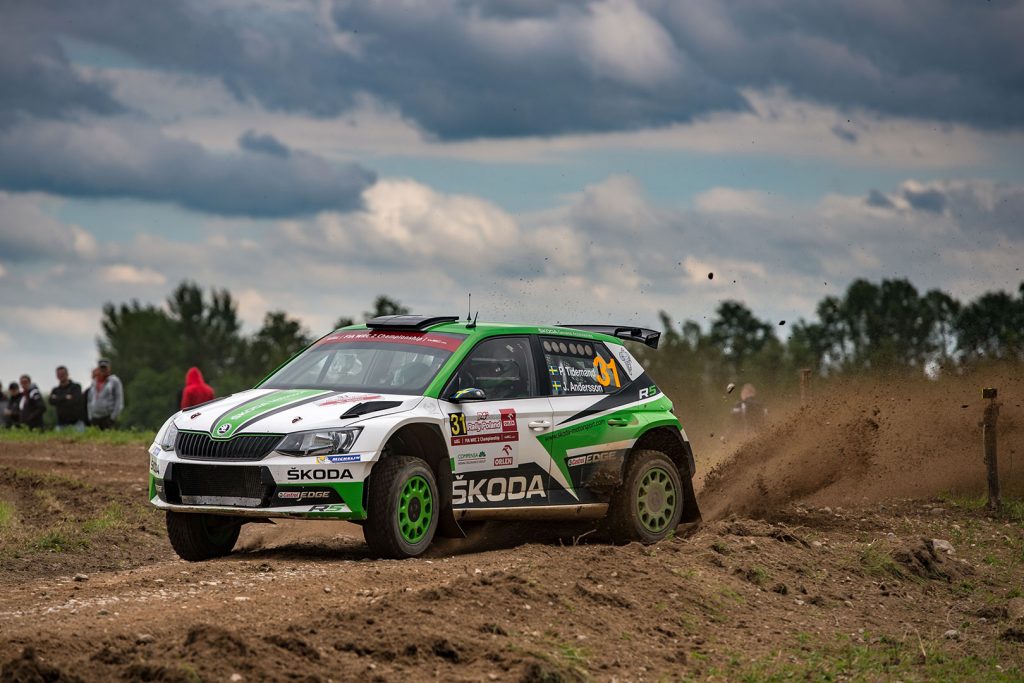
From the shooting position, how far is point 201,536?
11.1 metres

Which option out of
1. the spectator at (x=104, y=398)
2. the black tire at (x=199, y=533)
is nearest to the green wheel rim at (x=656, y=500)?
the black tire at (x=199, y=533)

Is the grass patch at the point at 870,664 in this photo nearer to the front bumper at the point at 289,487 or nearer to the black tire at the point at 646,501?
the black tire at the point at 646,501

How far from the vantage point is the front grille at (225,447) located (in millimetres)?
10203

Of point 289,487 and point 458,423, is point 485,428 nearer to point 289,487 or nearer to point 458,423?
point 458,423

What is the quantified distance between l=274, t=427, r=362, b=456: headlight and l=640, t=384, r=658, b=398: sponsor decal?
352 centimetres

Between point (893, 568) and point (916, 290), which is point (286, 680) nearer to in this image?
point (893, 568)

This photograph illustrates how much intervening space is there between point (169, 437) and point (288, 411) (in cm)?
99

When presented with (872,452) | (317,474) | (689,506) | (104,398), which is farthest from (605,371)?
(104,398)

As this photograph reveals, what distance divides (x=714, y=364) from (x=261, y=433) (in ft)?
250

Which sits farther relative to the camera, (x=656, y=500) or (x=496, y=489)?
(x=656, y=500)

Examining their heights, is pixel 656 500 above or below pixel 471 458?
below

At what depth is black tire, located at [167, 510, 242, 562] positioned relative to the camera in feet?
36.0

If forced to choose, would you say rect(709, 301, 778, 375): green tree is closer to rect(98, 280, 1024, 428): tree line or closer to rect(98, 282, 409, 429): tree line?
rect(98, 280, 1024, 428): tree line

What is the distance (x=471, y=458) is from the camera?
10.9 m
